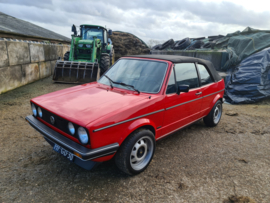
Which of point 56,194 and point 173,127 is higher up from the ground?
point 173,127

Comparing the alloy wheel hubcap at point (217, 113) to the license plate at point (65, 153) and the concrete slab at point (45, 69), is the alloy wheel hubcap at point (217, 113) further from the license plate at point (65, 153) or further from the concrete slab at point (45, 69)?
the concrete slab at point (45, 69)

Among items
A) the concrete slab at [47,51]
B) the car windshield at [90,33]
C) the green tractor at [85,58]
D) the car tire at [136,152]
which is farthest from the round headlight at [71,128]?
the car windshield at [90,33]

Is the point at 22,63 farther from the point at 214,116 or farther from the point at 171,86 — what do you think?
the point at 214,116

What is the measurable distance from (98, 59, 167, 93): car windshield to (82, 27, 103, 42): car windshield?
27.2 ft

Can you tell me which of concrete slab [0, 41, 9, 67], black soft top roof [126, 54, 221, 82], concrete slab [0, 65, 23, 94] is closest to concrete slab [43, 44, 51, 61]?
concrete slab [0, 65, 23, 94]

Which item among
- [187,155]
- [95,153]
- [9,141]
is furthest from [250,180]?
[9,141]

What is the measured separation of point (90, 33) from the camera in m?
11.1

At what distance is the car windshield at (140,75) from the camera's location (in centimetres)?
305

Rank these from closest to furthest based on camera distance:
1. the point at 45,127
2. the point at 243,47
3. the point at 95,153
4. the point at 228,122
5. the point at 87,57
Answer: the point at 95,153 < the point at 45,127 < the point at 228,122 < the point at 243,47 < the point at 87,57

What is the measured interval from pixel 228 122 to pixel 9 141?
16.2ft

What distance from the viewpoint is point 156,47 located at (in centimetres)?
1560

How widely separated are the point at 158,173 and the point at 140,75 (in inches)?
60.9

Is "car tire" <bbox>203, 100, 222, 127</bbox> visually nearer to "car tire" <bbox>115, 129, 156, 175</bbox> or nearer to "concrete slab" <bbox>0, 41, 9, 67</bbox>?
"car tire" <bbox>115, 129, 156, 175</bbox>

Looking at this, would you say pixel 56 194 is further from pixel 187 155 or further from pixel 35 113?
pixel 187 155
